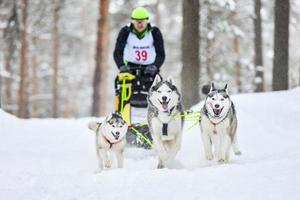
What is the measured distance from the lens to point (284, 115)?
28.3 ft

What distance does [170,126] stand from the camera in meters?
6.31

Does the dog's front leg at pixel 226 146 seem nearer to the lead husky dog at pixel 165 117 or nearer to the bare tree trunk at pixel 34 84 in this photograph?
the lead husky dog at pixel 165 117

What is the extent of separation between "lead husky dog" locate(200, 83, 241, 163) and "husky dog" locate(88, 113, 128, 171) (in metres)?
1.08

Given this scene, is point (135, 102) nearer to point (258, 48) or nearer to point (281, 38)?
point (281, 38)

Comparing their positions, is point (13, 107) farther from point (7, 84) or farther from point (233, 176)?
point (233, 176)

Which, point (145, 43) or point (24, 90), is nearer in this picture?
point (145, 43)

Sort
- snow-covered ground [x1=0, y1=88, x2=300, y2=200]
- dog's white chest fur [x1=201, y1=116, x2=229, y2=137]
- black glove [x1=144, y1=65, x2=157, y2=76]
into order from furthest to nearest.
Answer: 1. black glove [x1=144, y1=65, x2=157, y2=76]
2. dog's white chest fur [x1=201, y1=116, x2=229, y2=137]
3. snow-covered ground [x1=0, y1=88, x2=300, y2=200]

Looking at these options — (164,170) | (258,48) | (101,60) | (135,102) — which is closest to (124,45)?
(135,102)

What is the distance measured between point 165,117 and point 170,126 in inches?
6.4

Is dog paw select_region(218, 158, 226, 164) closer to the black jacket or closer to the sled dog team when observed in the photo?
the sled dog team

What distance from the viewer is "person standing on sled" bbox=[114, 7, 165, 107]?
7.62 metres

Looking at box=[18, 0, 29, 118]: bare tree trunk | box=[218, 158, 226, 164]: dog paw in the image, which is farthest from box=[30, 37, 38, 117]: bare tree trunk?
box=[218, 158, 226, 164]: dog paw

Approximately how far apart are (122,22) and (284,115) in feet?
54.5

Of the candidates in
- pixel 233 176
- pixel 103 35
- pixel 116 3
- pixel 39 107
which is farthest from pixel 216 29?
pixel 39 107
